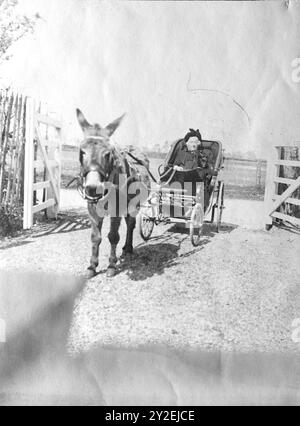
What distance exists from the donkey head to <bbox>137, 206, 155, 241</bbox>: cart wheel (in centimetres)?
11

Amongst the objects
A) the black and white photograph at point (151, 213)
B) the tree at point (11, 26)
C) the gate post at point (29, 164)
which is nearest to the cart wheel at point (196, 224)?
the black and white photograph at point (151, 213)

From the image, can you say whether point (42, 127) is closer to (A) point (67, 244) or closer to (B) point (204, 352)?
(A) point (67, 244)

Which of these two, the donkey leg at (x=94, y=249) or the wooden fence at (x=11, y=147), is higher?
the wooden fence at (x=11, y=147)

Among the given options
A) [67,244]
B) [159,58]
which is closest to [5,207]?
[67,244]

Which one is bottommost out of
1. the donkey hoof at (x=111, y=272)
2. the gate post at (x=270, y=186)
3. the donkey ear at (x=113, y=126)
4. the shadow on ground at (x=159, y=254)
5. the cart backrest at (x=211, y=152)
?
the donkey hoof at (x=111, y=272)

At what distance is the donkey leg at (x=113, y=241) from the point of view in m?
0.72

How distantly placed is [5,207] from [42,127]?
0.19 metres

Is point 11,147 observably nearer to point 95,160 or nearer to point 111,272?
point 95,160

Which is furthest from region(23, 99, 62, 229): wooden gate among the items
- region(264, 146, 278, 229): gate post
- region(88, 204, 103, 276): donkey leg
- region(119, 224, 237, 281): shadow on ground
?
region(264, 146, 278, 229): gate post

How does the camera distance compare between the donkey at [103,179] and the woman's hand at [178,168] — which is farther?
the woman's hand at [178,168]

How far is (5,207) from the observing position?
761mm

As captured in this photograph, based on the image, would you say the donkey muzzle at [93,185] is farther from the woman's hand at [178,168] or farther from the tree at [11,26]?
the tree at [11,26]

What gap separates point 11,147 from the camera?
749mm

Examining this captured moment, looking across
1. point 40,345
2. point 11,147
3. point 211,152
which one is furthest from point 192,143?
point 40,345
